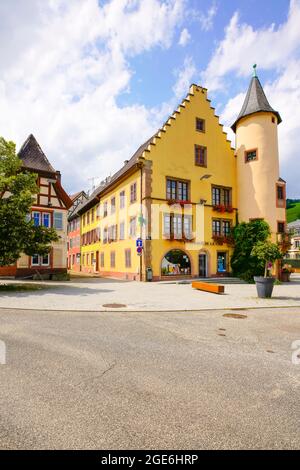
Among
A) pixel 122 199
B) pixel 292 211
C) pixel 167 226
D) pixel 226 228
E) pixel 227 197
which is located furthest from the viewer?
pixel 292 211

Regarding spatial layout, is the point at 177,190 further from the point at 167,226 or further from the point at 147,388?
the point at 147,388

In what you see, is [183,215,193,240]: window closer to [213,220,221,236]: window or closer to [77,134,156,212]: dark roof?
[213,220,221,236]: window

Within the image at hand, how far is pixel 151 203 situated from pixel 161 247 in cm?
375

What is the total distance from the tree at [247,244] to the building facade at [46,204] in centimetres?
1624

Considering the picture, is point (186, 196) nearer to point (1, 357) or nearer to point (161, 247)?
point (161, 247)

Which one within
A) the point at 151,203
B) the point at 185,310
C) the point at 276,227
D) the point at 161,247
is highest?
the point at 151,203

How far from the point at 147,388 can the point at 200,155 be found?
85.7 ft

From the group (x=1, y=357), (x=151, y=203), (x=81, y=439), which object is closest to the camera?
(x=81, y=439)

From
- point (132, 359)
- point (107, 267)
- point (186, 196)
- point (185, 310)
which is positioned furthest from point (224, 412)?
point (107, 267)

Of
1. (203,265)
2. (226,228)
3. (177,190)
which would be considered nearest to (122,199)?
(177,190)

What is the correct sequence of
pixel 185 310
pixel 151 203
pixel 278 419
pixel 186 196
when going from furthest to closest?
1. pixel 186 196
2. pixel 151 203
3. pixel 185 310
4. pixel 278 419

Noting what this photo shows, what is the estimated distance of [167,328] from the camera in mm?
8367

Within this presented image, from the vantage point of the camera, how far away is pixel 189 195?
27.1m

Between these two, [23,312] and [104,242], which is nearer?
[23,312]
